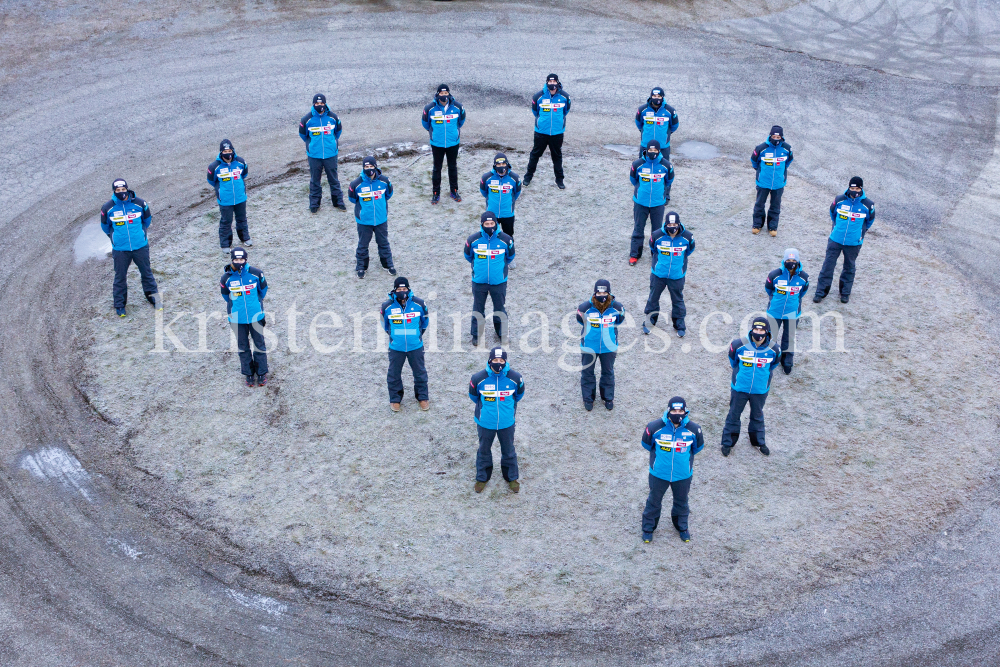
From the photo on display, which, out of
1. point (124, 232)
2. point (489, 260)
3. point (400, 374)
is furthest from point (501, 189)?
point (124, 232)

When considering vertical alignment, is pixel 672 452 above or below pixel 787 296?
below

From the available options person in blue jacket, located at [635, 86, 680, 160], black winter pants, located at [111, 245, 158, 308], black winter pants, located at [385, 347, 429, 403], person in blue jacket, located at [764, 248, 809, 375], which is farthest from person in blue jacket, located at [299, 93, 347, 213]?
person in blue jacket, located at [764, 248, 809, 375]

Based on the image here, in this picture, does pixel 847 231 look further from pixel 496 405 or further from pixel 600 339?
pixel 496 405

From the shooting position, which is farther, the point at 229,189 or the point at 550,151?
the point at 550,151

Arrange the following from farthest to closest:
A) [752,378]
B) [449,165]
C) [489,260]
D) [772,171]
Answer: [449,165] < [772,171] < [489,260] < [752,378]

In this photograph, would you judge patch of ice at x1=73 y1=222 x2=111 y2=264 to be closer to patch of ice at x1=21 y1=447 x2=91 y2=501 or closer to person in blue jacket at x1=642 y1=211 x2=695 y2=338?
patch of ice at x1=21 y1=447 x2=91 y2=501

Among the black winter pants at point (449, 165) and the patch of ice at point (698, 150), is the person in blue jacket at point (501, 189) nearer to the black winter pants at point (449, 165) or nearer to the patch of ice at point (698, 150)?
the black winter pants at point (449, 165)

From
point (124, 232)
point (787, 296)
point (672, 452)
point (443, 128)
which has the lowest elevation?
point (672, 452)

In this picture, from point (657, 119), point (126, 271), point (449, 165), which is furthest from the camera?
point (449, 165)
